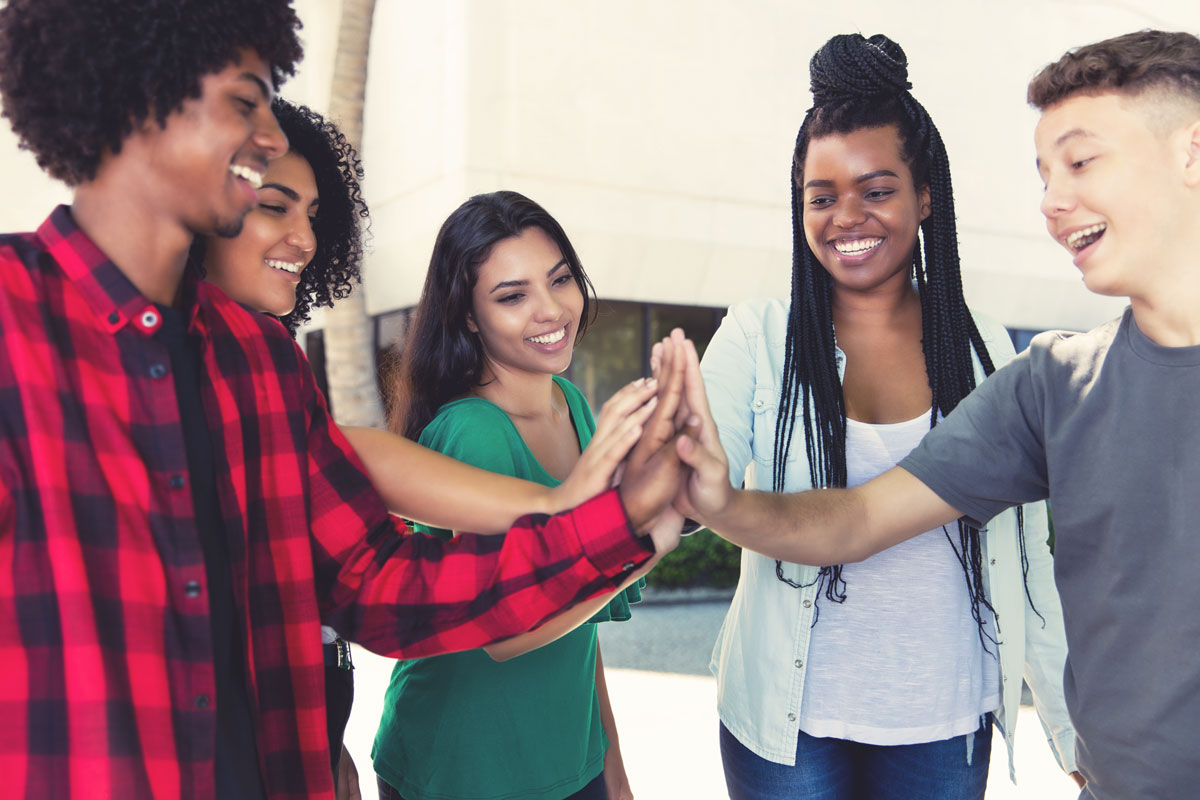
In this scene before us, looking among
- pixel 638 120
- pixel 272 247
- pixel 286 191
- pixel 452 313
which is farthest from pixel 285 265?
pixel 638 120

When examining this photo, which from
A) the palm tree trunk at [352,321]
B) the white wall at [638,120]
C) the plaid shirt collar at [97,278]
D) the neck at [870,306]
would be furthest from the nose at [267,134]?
the white wall at [638,120]

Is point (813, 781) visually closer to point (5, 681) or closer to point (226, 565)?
point (226, 565)

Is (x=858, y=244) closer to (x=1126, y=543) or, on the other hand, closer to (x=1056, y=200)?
(x=1056, y=200)

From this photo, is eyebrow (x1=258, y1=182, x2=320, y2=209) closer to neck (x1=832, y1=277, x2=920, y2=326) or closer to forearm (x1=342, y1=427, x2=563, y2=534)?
forearm (x1=342, y1=427, x2=563, y2=534)

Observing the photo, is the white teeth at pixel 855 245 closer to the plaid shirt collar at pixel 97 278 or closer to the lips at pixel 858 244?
Answer: the lips at pixel 858 244

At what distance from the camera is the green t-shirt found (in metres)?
1.94

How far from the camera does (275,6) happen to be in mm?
1389

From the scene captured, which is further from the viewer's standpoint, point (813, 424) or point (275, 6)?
point (813, 424)

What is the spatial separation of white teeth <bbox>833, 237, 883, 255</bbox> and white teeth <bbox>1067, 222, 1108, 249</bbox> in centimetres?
61

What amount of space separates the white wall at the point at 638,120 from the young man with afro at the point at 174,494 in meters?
7.79

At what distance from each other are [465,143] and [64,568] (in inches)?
324

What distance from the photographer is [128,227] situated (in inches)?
49.9

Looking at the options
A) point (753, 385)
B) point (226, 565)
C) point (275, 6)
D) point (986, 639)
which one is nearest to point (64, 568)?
point (226, 565)

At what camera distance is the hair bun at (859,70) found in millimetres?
2266
